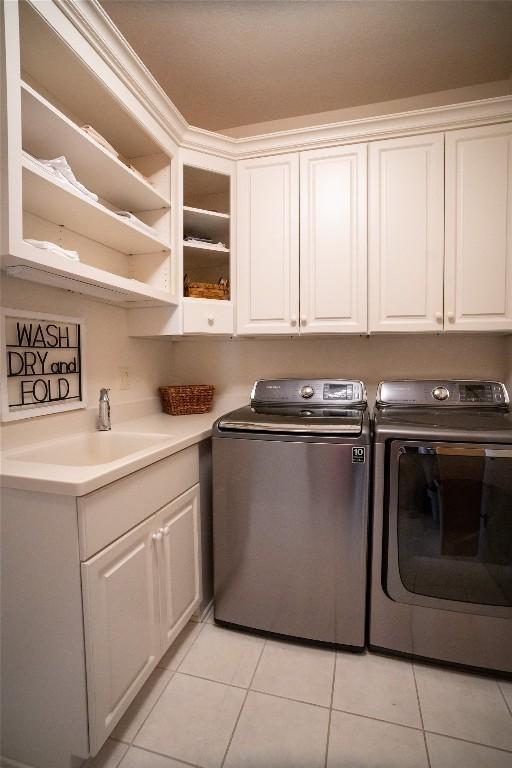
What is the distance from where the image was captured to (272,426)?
4.94 ft

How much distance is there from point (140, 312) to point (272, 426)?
982 mm

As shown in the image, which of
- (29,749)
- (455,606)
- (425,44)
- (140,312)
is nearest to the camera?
(29,749)

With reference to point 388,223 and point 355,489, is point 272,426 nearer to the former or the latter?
point 355,489

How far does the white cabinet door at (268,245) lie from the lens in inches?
74.2

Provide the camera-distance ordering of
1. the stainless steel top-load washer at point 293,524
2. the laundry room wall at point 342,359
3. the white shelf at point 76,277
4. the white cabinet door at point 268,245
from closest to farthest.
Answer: the white shelf at point 76,277 → the stainless steel top-load washer at point 293,524 → the white cabinet door at point 268,245 → the laundry room wall at point 342,359

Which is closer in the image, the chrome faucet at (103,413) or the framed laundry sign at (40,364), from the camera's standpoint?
the framed laundry sign at (40,364)

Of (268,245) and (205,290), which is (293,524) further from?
(268,245)

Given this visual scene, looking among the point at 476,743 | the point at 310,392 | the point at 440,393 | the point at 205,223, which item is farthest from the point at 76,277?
the point at 476,743

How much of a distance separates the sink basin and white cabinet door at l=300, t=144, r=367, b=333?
999mm

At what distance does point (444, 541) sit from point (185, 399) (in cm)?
145

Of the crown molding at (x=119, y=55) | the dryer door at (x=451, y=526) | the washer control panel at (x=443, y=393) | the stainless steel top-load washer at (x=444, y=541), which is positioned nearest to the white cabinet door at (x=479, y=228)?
the washer control panel at (x=443, y=393)

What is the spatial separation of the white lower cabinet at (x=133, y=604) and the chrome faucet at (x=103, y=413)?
0.51 m

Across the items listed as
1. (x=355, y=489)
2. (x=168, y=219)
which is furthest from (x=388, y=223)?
(x=355, y=489)

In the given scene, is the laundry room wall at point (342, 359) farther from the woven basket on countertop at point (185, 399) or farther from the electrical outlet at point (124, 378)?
the electrical outlet at point (124, 378)
